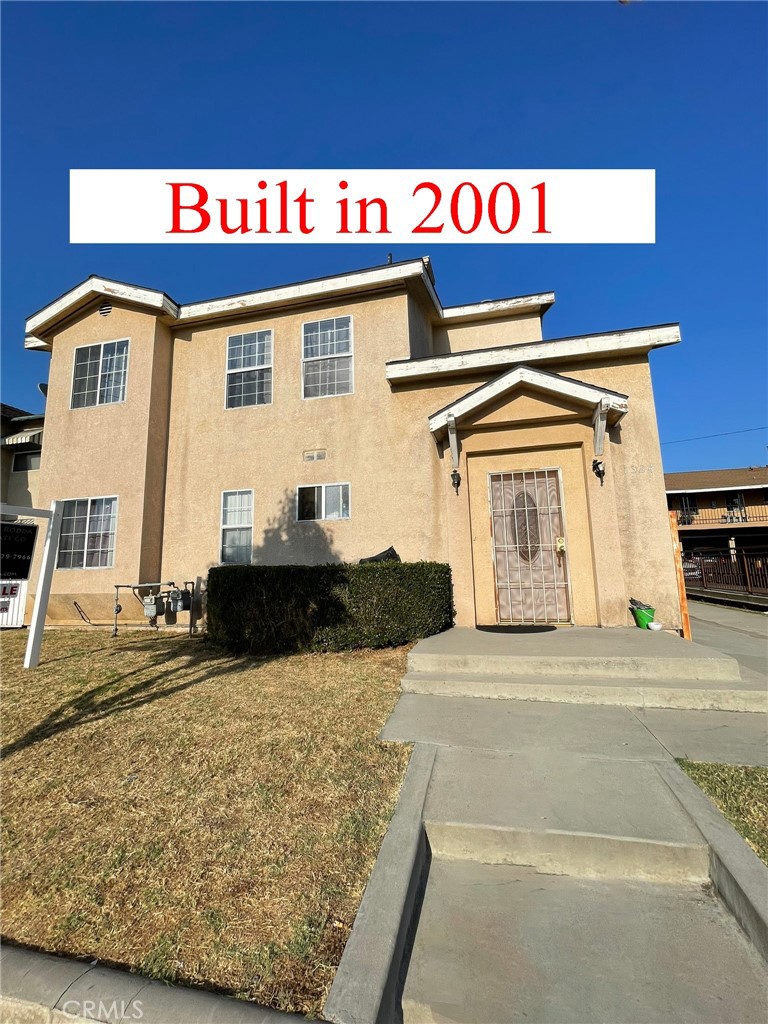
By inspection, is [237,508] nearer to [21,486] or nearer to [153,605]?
[153,605]

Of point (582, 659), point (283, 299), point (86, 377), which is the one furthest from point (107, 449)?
point (582, 659)

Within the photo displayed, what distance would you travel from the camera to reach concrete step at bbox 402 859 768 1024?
1778 millimetres

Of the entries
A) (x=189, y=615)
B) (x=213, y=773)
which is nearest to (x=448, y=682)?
(x=213, y=773)

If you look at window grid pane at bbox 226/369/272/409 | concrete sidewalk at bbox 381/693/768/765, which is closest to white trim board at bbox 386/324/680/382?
window grid pane at bbox 226/369/272/409

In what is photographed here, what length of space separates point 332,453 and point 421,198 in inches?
197

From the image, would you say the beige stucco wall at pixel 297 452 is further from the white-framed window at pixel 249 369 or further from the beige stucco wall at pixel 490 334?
the beige stucco wall at pixel 490 334

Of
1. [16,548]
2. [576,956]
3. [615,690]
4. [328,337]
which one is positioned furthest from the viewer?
[328,337]

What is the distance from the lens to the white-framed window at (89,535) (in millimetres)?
10227

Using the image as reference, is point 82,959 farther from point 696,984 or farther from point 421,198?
point 421,198

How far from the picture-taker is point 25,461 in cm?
1435

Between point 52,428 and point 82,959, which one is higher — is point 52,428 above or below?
above

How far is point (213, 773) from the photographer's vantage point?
344cm

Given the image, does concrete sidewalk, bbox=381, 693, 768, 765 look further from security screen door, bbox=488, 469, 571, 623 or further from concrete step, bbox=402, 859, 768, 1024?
security screen door, bbox=488, 469, 571, 623

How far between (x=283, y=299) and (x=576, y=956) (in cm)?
1105
